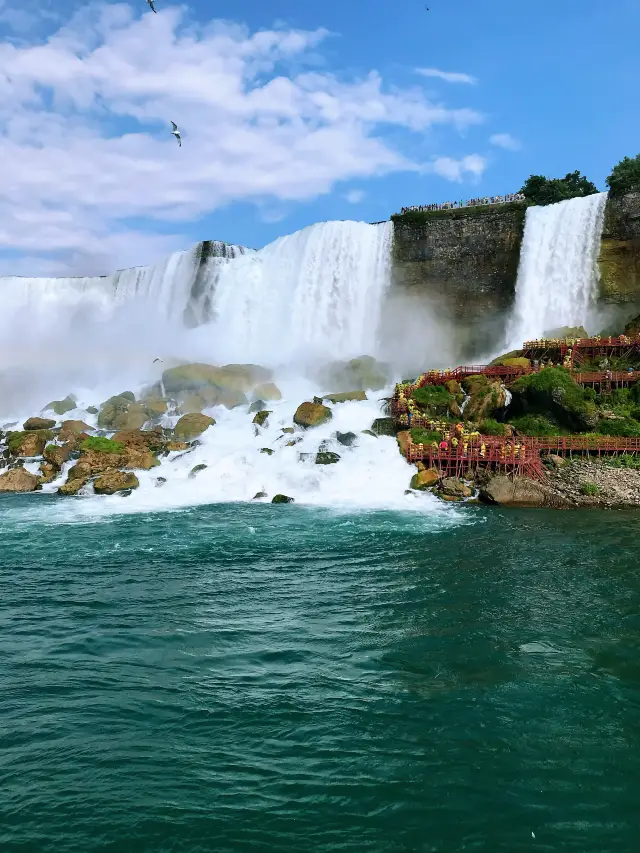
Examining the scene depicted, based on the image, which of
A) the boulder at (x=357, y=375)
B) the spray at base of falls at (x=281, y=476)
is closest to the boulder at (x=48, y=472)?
the spray at base of falls at (x=281, y=476)

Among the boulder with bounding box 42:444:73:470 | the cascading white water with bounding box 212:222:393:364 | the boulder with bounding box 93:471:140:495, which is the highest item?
the cascading white water with bounding box 212:222:393:364

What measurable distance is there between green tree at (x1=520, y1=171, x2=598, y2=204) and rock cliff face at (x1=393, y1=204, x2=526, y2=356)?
31.0 ft

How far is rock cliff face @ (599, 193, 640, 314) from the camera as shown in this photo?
1403 inches

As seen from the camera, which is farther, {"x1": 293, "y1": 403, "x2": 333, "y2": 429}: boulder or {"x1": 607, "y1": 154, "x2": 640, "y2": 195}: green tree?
{"x1": 607, "y1": 154, "x2": 640, "y2": 195}: green tree

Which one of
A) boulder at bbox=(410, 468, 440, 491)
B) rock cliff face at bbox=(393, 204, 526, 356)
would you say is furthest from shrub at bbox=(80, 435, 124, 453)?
rock cliff face at bbox=(393, 204, 526, 356)

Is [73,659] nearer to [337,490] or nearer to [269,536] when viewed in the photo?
[269,536]

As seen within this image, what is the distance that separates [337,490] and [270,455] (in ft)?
12.2

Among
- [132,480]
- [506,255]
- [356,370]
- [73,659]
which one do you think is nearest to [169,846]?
[73,659]

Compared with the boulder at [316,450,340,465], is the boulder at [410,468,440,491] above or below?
below

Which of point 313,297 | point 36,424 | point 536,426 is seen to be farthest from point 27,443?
point 536,426

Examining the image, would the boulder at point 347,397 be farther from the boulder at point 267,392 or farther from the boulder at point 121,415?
the boulder at point 121,415

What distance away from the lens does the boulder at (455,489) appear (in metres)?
23.9

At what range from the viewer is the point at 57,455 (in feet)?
93.9

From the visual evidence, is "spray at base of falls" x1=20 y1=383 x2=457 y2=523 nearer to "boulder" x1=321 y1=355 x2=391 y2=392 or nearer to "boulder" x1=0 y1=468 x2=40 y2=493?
"boulder" x1=0 y1=468 x2=40 y2=493
